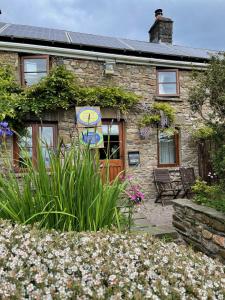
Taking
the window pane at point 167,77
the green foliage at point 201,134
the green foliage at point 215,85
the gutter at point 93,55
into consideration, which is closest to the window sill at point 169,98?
the window pane at point 167,77

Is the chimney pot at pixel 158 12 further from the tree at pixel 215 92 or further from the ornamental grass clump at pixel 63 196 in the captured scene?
the ornamental grass clump at pixel 63 196

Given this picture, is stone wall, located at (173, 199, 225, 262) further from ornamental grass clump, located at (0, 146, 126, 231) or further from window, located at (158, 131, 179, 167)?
window, located at (158, 131, 179, 167)

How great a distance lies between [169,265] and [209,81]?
4350 mm

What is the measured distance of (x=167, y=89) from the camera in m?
8.29

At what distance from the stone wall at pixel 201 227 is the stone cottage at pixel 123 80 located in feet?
11.9

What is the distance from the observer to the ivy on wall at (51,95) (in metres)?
6.53

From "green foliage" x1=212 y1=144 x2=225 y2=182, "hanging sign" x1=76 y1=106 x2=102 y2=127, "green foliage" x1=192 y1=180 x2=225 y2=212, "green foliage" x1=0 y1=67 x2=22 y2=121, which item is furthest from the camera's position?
"hanging sign" x1=76 y1=106 x2=102 y2=127

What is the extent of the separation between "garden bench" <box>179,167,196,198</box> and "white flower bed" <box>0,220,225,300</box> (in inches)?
230

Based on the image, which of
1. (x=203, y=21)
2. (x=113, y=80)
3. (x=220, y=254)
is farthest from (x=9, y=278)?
(x=203, y=21)

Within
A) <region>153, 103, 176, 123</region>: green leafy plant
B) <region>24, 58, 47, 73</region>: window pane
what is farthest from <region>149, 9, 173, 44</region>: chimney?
<region>24, 58, 47, 73</region>: window pane

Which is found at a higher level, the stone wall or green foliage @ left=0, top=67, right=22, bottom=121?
green foliage @ left=0, top=67, right=22, bottom=121

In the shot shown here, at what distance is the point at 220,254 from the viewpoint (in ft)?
9.00

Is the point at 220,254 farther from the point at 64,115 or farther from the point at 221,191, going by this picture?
the point at 64,115

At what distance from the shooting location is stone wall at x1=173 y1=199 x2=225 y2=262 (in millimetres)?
2777
